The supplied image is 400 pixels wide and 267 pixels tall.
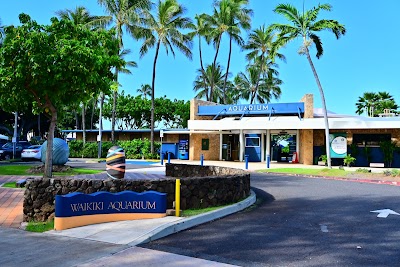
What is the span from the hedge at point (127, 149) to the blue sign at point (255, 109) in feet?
19.6

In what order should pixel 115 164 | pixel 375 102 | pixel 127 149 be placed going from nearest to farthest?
1. pixel 115 164
2. pixel 127 149
3. pixel 375 102

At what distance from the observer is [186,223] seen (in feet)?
24.9

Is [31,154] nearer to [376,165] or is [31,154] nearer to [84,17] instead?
[84,17]

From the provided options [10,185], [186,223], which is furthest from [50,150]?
[186,223]

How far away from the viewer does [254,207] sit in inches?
393

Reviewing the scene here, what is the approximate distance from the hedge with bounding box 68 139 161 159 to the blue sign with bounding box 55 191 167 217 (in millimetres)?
26849

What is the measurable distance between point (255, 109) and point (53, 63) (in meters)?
21.6

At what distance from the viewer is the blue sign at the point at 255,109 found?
29.8m

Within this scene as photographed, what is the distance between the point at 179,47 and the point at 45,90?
2587 cm

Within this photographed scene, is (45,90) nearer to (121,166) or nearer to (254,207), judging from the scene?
(121,166)

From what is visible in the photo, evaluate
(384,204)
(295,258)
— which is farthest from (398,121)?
(295,258)

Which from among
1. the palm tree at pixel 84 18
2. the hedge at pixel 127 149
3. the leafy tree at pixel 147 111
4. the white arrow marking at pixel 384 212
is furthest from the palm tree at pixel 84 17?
the white arrow marking at pixel 384 212

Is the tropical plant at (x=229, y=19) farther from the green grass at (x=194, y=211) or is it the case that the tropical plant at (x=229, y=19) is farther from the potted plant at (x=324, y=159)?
the green grass at (x=194, y=211)

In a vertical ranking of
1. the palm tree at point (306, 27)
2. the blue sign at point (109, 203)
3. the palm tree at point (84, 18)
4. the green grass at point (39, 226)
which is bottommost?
the green grass at point (39, 226)
